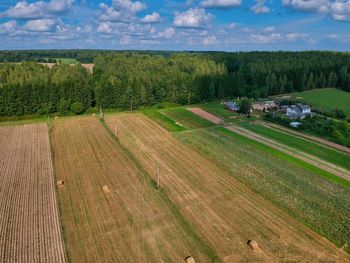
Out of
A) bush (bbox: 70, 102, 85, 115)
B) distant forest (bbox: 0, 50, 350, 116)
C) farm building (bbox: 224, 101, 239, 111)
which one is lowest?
farm building (bbox: 224, 101, 239, 111)

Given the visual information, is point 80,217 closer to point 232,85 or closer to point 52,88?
point 52,88

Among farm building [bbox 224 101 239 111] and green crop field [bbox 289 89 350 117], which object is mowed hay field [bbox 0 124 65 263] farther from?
green crop field [bbox 289 89 350 117]

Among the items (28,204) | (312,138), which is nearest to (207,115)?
(312,138)

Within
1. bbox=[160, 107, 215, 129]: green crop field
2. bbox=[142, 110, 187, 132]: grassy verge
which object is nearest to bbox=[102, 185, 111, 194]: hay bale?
bbox=[142, 110, 187, 132]: grassy verge

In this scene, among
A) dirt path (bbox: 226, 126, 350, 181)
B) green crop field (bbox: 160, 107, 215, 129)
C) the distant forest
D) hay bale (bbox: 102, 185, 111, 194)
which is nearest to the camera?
hay bale (bbox: 102, 185, 111, 194)

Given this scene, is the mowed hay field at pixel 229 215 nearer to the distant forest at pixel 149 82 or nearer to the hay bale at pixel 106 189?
the hay bale at pixel 106 189

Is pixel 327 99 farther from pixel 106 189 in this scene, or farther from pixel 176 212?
pixel 106 189

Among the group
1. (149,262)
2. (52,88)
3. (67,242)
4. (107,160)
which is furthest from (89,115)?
(149,262)
